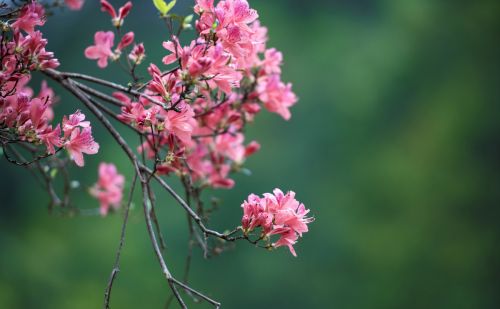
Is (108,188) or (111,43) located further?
(108,188)

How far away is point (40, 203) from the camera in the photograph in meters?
5.81

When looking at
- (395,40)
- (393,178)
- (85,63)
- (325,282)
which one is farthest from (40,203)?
(395,40)

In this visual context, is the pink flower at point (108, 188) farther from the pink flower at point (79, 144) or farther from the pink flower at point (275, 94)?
the pink flower at point (79, 144)

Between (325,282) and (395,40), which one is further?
(395,40)

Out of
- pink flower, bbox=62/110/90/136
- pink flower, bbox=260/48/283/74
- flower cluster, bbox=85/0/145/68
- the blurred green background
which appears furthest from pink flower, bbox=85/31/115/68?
the blurred green background

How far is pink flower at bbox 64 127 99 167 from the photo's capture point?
3.27 ft

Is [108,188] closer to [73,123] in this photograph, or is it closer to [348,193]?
[73,123]

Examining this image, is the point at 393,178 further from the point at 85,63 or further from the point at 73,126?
the point at 73,126

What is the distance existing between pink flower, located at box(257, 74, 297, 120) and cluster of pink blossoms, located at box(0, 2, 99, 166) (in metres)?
0.45

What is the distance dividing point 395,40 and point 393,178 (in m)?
1.45

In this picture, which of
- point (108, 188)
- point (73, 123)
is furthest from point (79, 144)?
point (108, 188)

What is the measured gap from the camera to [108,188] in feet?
5.32

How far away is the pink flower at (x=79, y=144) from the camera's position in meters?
1.00

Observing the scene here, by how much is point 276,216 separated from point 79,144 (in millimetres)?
331
